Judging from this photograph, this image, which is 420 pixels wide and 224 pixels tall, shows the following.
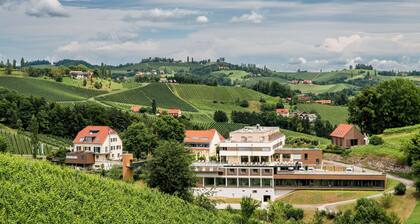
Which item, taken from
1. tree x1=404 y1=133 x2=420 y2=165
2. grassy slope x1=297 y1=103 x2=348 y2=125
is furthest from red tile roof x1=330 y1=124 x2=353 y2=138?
grassy slope x1=297 y1=103 x2=348 y2=125

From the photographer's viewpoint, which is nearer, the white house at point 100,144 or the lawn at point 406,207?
the lawn at point 406,207

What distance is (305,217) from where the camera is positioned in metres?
53.2

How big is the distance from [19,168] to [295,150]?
3766cm

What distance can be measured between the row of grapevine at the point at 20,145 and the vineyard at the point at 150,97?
46.1 metres

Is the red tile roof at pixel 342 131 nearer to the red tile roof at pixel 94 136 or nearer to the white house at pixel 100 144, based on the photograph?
the white house at pixel 100 144

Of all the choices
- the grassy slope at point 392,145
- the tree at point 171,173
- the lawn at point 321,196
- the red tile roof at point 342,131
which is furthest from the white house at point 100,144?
the grassy slope at point 392,145

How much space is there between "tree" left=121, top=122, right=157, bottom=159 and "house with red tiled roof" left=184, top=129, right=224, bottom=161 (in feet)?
14.5

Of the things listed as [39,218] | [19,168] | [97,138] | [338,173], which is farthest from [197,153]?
[39,218]

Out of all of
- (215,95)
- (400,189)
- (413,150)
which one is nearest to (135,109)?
(215,95)

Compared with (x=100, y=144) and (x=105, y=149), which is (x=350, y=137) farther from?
(x=100, y=144)

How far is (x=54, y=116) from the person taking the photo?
300 ft

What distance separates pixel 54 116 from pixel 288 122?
4266 cm

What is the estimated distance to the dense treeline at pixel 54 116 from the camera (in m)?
90.9

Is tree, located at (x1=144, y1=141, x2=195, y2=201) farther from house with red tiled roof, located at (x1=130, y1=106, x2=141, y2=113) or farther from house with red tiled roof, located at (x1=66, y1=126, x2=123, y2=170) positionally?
house with red tiled roof, located at (x1=130, y1=106, x2=141, y2=113)
